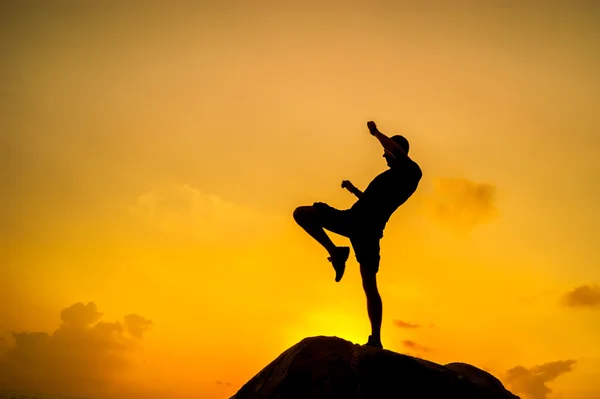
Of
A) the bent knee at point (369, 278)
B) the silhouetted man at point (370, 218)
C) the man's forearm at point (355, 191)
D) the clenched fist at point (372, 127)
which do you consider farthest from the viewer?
the man's forearm at point (355, 191)

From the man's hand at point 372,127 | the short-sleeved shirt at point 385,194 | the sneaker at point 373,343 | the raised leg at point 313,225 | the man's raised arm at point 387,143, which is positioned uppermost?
the man's hand at point 372,127

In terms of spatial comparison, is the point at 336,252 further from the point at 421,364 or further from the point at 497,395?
the point at 497,395

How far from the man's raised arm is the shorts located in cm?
125

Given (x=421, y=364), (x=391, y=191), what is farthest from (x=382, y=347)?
(x=391, y=191)

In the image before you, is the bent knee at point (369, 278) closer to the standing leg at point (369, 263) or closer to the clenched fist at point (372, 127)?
the standing leg at point (369, 263)

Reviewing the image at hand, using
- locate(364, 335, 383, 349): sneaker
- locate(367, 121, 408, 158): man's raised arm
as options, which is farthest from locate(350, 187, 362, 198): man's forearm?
locate(364, 335, 383, 349): sneaker

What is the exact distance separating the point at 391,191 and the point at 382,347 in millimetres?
2546

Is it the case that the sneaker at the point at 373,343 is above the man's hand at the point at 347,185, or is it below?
below

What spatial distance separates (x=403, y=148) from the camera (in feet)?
28.9

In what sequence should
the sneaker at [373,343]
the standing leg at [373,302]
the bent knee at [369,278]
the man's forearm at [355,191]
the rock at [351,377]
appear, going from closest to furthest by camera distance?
the rock at [351,377], the sneaker at [373,343], the standing leg at [373,302], the bent knee at [369,278], the man's forearm at [355,191]

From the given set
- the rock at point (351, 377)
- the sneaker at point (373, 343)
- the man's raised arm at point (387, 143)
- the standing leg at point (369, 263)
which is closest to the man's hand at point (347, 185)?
the standing leg at point (369, 263)

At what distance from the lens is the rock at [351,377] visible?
7.07 meters

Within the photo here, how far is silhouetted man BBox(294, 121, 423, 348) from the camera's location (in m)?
8.55

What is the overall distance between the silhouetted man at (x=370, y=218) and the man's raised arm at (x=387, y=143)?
0.02 m
